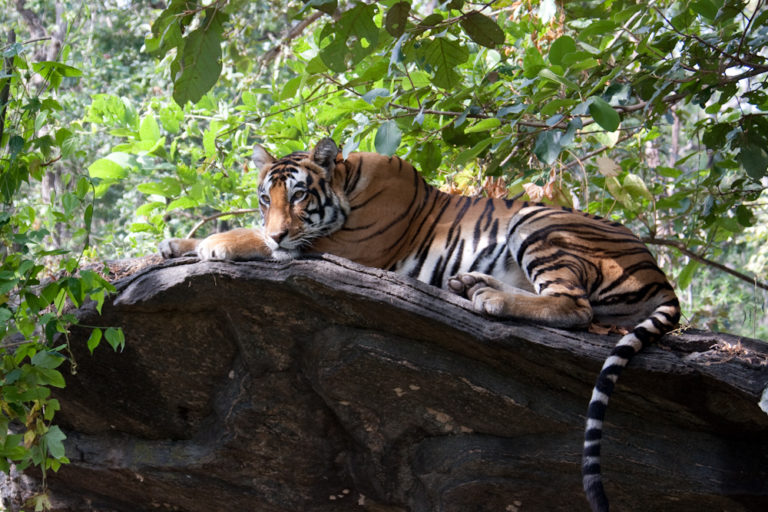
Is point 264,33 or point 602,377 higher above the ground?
point 264,33

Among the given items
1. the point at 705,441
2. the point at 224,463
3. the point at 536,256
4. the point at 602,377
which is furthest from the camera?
the point at 224,463

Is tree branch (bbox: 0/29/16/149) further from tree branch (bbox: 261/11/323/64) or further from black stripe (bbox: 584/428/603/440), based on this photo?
tree branch (bbox: 261/11/323/64)

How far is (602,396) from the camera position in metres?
3.13

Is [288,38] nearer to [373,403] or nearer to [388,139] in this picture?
[388,139]

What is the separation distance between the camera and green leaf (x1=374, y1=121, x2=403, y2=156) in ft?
11.8

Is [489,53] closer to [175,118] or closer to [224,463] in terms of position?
[175,118]

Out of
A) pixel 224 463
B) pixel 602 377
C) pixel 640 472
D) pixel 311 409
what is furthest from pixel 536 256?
pixel 224 463


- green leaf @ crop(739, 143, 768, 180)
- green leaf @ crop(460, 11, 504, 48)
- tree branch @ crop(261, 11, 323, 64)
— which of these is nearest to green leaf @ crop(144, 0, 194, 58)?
green leaf @ crop(460, 11, 504, 48)

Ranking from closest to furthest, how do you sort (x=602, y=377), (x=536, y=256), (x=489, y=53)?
(x=602, y=377) → (x=536, y=256) → (x=489, y=53)

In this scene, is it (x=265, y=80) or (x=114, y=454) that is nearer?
(x=114, y=454)

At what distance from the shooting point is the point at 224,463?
4.12 metres

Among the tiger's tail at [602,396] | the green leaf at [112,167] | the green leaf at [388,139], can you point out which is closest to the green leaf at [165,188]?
the green leaf at [112,167]

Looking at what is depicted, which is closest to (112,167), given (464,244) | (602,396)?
(464,244)

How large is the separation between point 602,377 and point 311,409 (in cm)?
151
